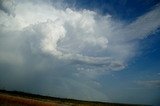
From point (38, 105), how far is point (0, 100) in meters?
3.78

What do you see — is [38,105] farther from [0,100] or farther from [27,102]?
[0,100]

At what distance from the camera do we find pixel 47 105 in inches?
733

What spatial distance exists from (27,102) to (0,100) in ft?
8.87

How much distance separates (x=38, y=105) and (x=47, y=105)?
72 centimetres

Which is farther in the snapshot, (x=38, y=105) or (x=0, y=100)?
(x=0, y=100)

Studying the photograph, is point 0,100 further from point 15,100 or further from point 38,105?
point 38,105

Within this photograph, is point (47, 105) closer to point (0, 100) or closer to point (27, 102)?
point (27, 102)

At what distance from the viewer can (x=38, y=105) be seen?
18.4 metres

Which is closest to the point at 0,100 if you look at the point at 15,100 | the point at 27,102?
the point at 15,100

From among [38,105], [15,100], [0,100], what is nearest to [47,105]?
[38,105]

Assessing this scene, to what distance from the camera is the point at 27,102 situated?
61.9 ft

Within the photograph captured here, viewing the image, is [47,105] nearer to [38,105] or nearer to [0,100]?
[38,105]

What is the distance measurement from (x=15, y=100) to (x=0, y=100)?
4.61ft

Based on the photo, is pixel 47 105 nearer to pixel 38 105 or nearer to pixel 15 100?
pixel 38 105
